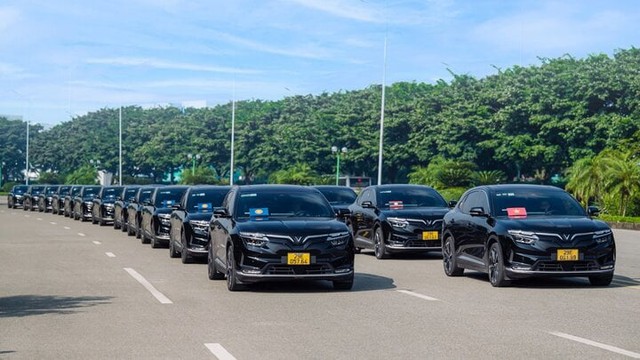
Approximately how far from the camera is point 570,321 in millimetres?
12141

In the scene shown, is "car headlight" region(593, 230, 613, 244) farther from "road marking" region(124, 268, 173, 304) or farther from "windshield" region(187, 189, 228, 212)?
"windshield" region(187, 189, 228, 212)

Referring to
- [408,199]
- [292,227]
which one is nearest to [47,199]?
[408,199]

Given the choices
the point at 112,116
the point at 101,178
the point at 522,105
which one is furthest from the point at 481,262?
the point at 112,116

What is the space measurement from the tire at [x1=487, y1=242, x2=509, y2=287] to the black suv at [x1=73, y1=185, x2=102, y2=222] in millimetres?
31749

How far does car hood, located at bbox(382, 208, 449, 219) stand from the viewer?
75.5 feet

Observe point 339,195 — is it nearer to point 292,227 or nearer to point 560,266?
point 292,227

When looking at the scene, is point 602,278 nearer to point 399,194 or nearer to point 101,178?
point 399,194

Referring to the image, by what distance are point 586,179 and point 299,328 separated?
115 feet

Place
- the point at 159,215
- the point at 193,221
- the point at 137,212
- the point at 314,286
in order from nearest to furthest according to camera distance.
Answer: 1. the point at 314,286
2. the point at 193,221
3. the point at 159,215
4. the point at 137,212

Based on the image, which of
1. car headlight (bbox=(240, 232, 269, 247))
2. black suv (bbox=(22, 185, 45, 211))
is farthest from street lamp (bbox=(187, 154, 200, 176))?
car headlight (bbox=(240, 232, 269, 247))

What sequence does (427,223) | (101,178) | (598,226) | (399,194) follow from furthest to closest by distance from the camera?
(101,178) → (399,194) → (427,223) → (598,226)

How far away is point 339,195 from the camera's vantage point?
97.2 feet

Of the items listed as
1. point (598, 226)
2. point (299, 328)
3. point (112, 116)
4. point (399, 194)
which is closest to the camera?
point (299, 328)

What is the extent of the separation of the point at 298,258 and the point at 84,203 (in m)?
33.1
